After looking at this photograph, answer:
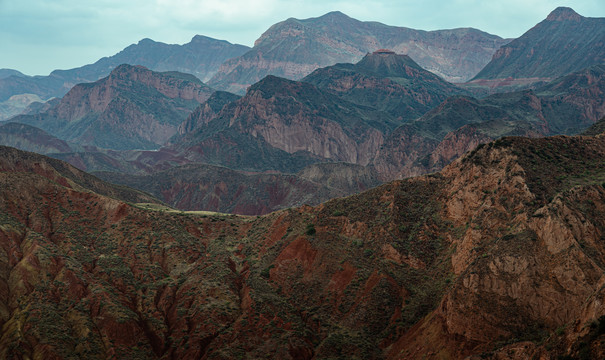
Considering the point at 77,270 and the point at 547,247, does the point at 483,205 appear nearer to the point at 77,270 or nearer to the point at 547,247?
the point at 547,247

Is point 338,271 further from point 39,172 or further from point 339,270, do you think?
point 39,172

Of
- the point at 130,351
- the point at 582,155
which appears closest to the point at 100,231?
the point at 130,351

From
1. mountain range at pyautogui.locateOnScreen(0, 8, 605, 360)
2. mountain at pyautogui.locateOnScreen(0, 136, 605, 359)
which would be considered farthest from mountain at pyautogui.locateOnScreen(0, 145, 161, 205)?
mountain at pyautogui.locateOnScreen(0, 136, 605, 359)

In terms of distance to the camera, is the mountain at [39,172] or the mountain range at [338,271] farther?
the mountain at [39,172]

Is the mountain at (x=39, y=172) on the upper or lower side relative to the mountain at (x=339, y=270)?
upper

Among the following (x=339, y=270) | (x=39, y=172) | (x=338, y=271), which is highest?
(x=39, y=172)

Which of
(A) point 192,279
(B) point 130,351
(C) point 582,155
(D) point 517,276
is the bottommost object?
(B) point 130,351

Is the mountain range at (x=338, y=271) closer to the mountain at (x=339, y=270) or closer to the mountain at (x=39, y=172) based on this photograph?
the mountain at (x=339, y=270)

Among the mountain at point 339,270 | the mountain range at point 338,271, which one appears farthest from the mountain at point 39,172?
the mountain at point 339,270

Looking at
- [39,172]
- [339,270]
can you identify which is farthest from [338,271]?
[39,172]
